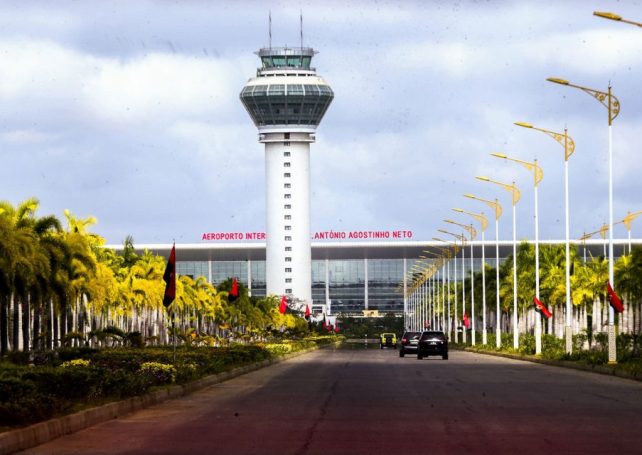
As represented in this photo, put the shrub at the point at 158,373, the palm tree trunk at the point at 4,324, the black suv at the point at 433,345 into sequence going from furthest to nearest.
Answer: the black suv at the point at 433,345
the palm tree trunk at the point at 4,324
the shrub at the point at 158,373

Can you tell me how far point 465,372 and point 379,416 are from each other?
2623 cm

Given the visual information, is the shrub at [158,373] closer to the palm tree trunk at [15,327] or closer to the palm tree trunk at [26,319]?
the palm tree trunk at [26,319]

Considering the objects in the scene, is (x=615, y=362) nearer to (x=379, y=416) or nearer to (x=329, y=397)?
(x=329, y=397)

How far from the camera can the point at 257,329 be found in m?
129

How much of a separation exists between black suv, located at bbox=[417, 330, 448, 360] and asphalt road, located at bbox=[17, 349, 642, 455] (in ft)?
125

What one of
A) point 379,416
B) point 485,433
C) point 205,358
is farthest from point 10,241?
point 485,433

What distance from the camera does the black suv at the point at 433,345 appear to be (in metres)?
77.1

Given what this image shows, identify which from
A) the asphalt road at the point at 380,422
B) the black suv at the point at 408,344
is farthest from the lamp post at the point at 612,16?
the black suv at the point at 408,344

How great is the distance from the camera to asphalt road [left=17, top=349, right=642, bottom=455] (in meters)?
18.6

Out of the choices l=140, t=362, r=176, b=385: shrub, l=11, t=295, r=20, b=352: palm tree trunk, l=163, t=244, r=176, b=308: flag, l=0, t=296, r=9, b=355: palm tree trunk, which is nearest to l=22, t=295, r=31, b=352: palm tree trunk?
l=11, t=295, r=20, b=352: palm tree trunk

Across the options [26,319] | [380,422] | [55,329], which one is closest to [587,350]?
[26,319]

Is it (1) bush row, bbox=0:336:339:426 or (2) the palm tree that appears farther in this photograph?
(2) the palm tree

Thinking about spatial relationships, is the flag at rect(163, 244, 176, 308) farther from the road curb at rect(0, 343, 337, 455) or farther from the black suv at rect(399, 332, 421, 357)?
the black suv at rect(399, 332, 421, 357)

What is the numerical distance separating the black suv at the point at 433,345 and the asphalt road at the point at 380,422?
3809 centimetres
